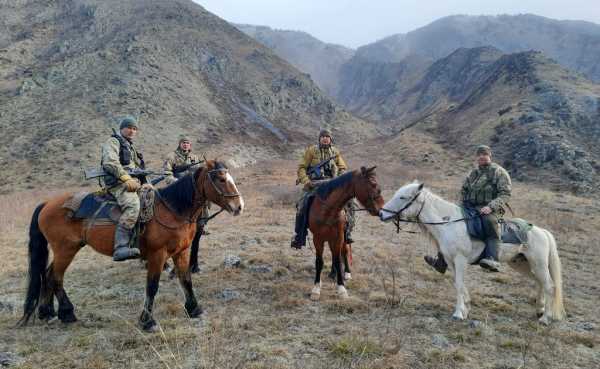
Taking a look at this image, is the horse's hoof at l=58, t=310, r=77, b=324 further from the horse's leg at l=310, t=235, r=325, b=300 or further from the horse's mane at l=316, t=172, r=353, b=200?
the horse's mane at l=316, t=172, r=353, b=200

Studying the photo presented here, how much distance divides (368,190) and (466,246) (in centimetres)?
195

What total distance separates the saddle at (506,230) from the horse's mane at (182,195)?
478 centimetres

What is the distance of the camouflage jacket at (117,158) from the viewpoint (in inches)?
223

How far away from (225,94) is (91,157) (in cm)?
2306

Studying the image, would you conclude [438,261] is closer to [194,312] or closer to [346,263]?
[346,263]

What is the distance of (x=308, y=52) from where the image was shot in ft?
515

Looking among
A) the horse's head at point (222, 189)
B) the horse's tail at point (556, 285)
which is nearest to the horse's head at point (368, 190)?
the horse's head at point (222, 189)

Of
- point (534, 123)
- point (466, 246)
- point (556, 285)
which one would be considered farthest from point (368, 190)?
point (534, 123)

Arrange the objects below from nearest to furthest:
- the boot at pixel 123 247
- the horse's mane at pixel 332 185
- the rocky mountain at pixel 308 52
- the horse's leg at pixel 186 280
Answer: the boot at pixel 123 247, the horse's leg at pixel 186 280, the horse's mane at pixel 332 185, the rocky mountain at pixel 308 52

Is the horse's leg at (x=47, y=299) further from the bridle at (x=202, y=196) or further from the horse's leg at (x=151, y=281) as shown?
the bridle at (x=202, y=196)

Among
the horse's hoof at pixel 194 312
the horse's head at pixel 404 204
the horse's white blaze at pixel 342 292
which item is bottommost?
the horse's hoof at pixel 194 312

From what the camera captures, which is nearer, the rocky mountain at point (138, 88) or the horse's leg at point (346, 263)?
the horse's leg at point (346, 263)

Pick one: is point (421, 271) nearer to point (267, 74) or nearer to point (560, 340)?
point (560, 340)

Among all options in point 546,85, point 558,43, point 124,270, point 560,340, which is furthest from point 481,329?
point 558,43
